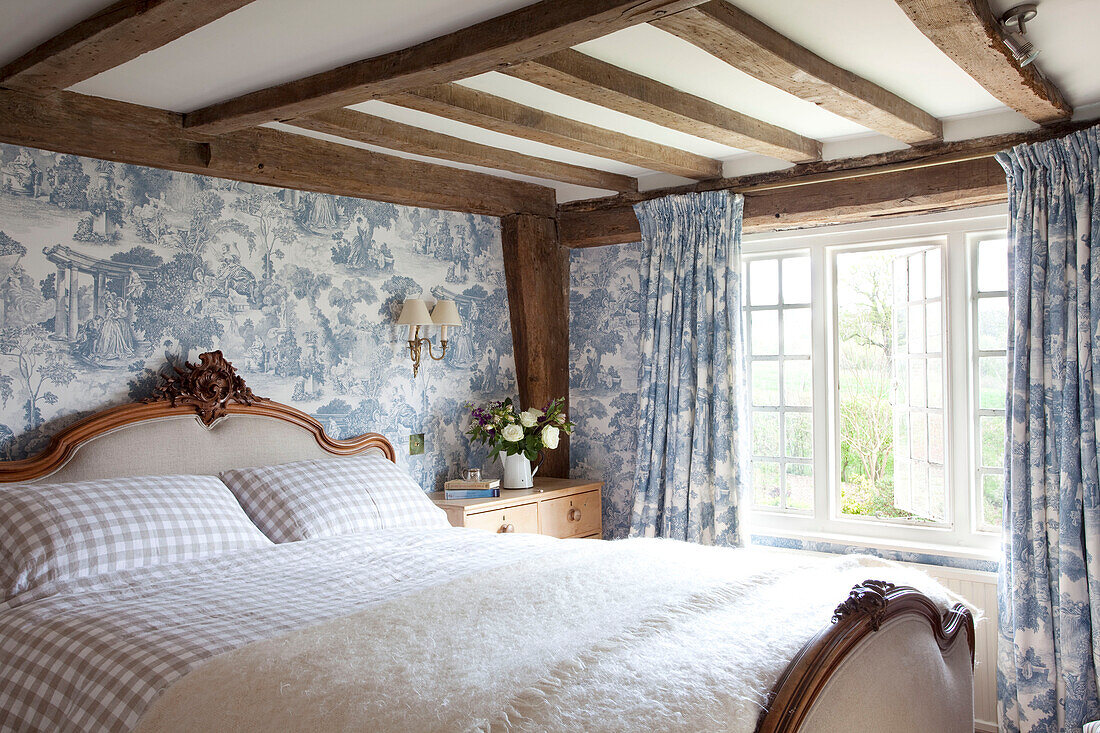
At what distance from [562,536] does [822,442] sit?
1.32 meters

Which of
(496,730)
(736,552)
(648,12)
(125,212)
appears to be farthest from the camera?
(125,212)

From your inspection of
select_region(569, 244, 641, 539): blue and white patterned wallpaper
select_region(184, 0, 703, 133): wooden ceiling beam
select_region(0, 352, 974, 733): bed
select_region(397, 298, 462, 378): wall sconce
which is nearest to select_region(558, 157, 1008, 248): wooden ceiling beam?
select_region(569, 244, 641, 539): blue and white patterned wallpaper

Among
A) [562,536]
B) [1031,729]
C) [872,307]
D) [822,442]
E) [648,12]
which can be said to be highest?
[648,12]

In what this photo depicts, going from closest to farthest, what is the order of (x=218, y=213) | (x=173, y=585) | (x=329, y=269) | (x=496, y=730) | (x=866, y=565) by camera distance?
1. (x=496, y=730)
2. (x=173, y=585)
3. (x=866, y=565)
4. (x=218, y=213)
5. (x=329, y=269)

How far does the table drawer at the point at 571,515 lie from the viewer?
4.04m

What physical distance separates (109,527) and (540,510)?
1.97m

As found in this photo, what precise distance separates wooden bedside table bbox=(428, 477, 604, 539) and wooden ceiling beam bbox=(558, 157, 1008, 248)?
1354mm

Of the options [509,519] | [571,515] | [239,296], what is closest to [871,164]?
[571,515]

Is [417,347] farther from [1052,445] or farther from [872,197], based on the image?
[1052,445]

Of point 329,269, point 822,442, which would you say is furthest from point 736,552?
point 329,269

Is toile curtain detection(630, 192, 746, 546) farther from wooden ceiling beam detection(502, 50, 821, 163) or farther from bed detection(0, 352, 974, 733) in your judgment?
bed detection(0, 352, 974, 733)

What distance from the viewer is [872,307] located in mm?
5305

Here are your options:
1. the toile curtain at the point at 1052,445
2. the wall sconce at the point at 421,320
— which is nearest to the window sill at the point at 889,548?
the toile curtain at the point at 1052,445

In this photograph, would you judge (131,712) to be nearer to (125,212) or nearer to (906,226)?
(125,212)
